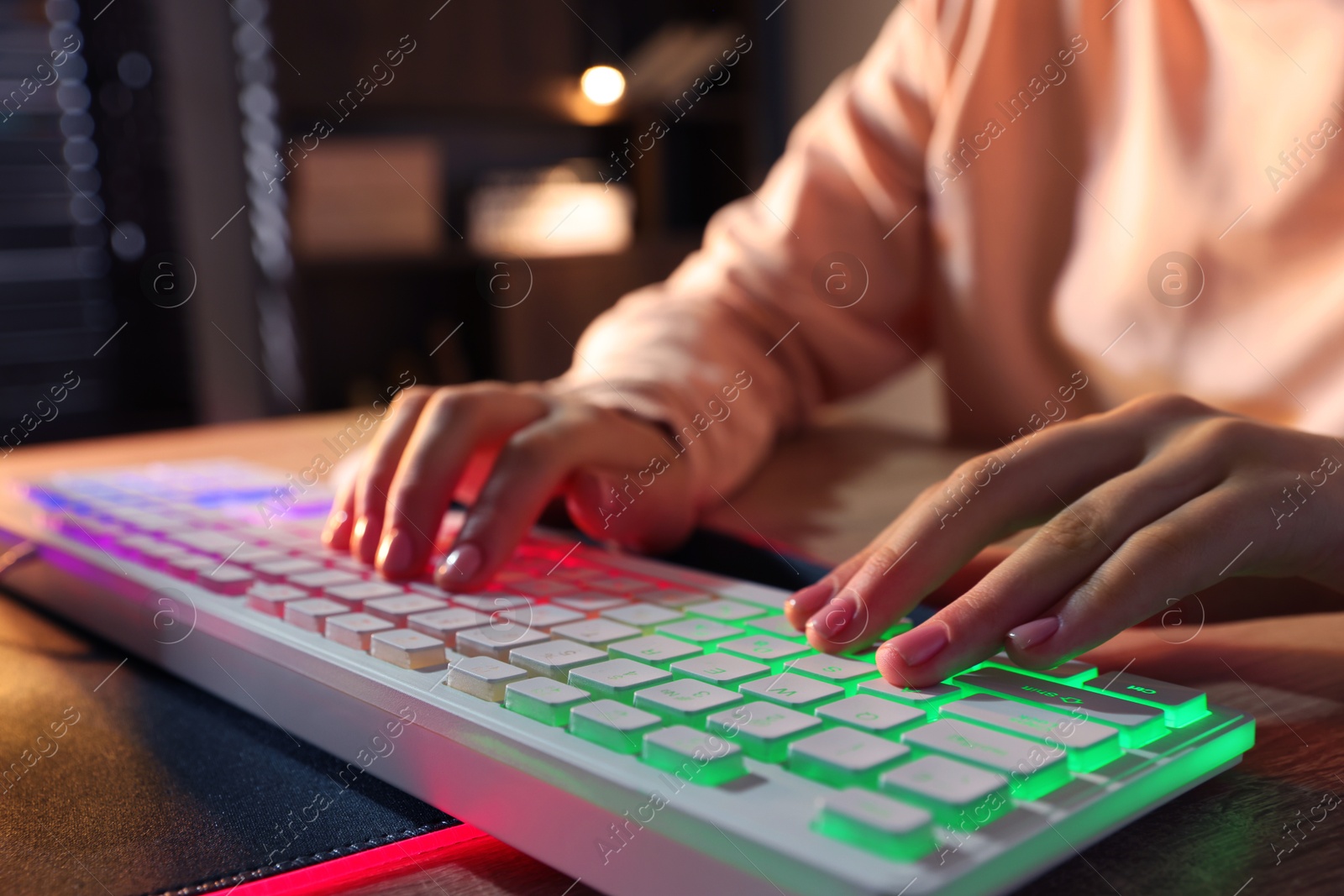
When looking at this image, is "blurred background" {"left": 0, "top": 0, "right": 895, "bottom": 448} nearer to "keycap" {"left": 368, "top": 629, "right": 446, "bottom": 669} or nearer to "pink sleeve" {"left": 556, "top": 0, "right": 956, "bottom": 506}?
"pink sleeve" {"left": 556, "top": 0, "right": 956, "bottom": 506}

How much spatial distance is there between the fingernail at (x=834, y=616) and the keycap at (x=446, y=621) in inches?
5.6

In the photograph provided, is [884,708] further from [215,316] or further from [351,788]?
[215,316]

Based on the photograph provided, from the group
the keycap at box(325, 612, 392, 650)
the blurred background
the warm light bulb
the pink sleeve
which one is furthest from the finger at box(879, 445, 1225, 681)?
the warm light bulb

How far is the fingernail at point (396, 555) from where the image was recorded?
0.54 meters

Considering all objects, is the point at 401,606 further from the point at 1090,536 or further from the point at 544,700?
the point at 1090,536

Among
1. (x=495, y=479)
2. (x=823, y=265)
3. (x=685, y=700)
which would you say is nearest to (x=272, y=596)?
(x=495, y=479)

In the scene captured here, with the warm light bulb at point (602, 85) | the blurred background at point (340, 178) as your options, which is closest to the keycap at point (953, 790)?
the blurred background at point (340, 178)

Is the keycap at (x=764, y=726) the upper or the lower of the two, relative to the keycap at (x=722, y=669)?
upper

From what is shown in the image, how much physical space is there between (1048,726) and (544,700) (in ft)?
0.52

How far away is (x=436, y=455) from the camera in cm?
61

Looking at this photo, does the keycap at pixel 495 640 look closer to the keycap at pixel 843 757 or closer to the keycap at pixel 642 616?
the keycap at pixel 642 616

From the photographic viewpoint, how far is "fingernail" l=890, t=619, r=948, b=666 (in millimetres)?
365

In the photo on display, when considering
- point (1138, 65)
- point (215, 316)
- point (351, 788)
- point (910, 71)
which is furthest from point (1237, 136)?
point (215, 316)

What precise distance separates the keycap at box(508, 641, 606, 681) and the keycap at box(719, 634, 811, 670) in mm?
52
